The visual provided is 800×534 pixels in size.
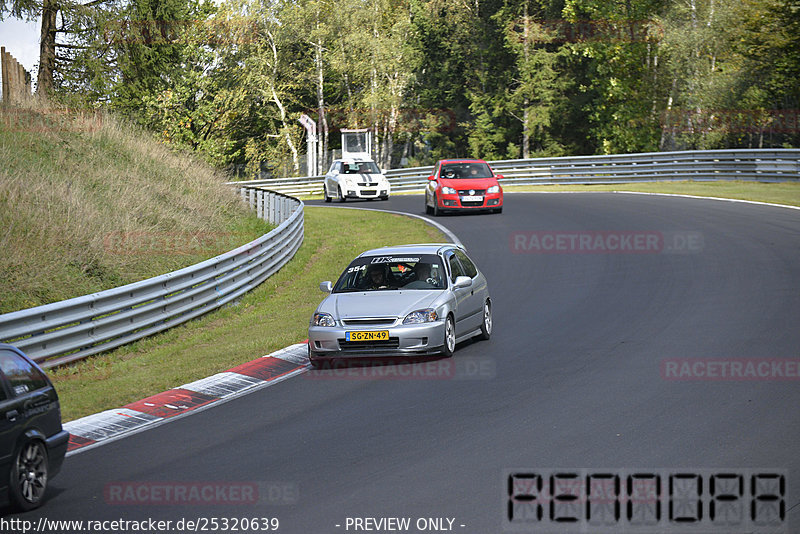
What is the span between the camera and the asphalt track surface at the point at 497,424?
23.1 feet

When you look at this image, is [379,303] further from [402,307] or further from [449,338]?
[449,338]

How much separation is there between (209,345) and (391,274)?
3.27m

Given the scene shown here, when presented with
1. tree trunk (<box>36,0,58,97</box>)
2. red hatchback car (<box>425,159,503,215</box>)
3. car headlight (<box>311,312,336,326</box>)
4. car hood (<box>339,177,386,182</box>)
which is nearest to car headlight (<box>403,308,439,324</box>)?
car headlight (<box>311,312,336,326</box>)

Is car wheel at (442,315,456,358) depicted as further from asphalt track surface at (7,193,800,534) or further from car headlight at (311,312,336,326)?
car headlight at (311,312,336,326)

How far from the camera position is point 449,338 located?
12.4 meters

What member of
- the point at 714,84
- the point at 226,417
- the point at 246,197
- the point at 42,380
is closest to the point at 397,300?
the point at 226,417

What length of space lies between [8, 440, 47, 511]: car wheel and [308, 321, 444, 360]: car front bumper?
504 centimetres

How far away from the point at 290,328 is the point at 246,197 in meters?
19.7

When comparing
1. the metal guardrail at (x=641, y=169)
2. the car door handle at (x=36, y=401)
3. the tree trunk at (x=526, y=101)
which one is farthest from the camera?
the tree trunk at (x=526, y=101)

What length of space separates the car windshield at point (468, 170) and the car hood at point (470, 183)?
25 cm

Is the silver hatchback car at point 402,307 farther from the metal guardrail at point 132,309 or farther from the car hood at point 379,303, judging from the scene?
the metal guardrail at point 132,309

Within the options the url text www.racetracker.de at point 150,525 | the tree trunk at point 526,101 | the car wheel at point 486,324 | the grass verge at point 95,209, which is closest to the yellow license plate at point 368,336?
the car wheel at point 486,324

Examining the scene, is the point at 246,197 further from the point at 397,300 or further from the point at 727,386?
the point at 727,386

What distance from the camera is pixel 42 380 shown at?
7656 mm
